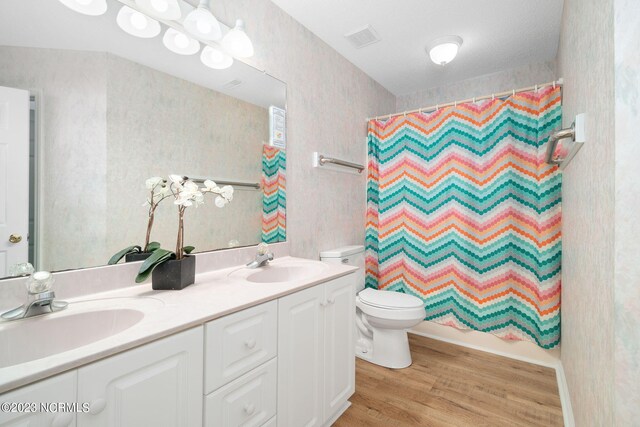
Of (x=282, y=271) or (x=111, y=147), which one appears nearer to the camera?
(x=111, y=147)

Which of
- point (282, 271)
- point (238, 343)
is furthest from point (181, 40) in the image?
point (238, 343)

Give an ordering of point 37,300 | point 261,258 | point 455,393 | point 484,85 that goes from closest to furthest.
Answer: point 37,300 < point 261,258 < point 455,393 < point 484,85

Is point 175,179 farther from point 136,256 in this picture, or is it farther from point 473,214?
point 473,214

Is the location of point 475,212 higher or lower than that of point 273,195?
lower

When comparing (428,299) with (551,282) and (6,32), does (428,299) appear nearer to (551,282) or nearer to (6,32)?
(551,282)

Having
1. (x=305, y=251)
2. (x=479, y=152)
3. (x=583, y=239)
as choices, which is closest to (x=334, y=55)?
(x=479, y=152)

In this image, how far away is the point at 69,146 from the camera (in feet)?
3.24

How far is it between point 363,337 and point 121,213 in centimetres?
178

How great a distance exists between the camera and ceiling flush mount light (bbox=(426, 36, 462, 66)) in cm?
205

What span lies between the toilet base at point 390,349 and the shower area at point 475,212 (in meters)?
0.50

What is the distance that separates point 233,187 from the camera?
1548 mm

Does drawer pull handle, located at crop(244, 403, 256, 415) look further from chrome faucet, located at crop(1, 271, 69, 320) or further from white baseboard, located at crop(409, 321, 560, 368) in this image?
white baseboard, located at crop(409, 321, 560, 368)

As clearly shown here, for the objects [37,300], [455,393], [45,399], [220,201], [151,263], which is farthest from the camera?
[455,393]

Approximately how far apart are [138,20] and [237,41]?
1.44 feet
